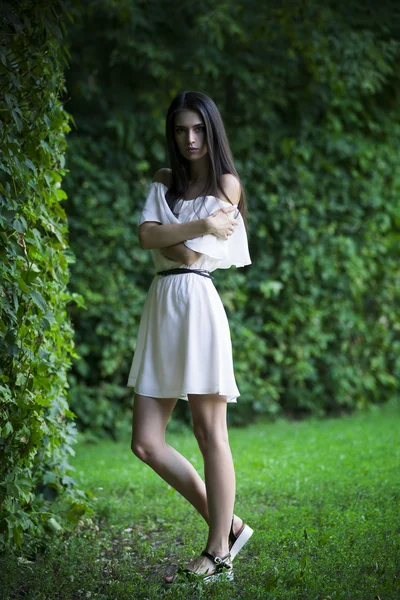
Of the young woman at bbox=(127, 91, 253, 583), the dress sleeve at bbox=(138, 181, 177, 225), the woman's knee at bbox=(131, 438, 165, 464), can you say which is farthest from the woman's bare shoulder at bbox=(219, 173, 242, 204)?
the woman's knee at bbox=(131, 438, 165, 464)

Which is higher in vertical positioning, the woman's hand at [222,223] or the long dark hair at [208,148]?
the long dark hair at [208,148]

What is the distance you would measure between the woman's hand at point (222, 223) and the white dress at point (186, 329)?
3 centimetres

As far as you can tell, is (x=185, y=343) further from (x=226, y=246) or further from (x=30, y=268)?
(x=30, y=268)

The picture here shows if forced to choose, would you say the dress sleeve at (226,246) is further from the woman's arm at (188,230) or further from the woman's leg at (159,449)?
the woman's leg at (159,449)

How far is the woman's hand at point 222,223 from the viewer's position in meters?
2.86

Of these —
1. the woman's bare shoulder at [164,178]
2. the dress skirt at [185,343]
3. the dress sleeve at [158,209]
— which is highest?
the woman's bare shoulder at [164,178]

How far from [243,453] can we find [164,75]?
3181 mm

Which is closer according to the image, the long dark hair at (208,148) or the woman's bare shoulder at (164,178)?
the long dark hair at (208,148)

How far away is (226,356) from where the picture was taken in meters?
2.91

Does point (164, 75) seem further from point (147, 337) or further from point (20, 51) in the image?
point (147, 337)

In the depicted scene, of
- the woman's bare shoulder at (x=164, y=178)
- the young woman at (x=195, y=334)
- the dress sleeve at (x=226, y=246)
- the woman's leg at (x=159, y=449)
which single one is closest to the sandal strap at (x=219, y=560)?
the young woman at (x=195, y=334)

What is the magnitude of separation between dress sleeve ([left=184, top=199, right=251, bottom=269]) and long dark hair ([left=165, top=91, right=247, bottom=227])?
0.14m

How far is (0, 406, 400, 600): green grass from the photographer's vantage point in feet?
8.74

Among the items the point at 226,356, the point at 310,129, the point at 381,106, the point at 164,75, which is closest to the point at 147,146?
the point at 164,75
